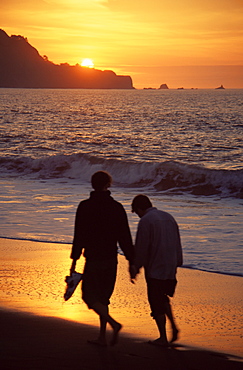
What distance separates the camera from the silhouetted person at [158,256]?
5090mm

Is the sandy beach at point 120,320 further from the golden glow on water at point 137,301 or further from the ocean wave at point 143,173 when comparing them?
the ocean wave at point 143,173

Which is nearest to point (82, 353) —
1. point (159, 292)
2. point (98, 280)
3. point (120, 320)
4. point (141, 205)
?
point (98, 280)

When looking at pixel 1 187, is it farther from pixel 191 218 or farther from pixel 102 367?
pixel 102 367

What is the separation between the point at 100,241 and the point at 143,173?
66.6 feet

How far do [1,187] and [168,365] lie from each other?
621 inches

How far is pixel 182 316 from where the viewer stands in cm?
608

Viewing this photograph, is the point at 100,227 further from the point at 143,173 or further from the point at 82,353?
the point at 143,173

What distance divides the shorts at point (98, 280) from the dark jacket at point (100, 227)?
0.20 ft

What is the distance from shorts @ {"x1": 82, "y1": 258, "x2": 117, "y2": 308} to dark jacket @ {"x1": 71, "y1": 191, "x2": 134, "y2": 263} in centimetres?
6

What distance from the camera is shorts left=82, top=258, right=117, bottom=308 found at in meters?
5.03

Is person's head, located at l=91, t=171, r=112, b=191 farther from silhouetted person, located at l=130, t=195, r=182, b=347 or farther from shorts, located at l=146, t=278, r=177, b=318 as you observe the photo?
shorts, located at l=146, t=278, r=177, b=318

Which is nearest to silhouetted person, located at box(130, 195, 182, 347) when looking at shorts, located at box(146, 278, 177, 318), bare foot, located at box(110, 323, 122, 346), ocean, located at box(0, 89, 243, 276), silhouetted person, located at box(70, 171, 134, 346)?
shorts, located at box(146, 278, 177, 318)

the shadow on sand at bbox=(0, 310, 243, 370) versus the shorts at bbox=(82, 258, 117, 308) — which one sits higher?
the shorts at bbox=(82, 258, 117, 308)

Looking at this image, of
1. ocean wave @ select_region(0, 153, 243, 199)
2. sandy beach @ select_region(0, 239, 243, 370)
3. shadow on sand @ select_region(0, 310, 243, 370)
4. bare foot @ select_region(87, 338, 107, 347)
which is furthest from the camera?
ocean wave @ select_region(0, 153, 243, 199)
